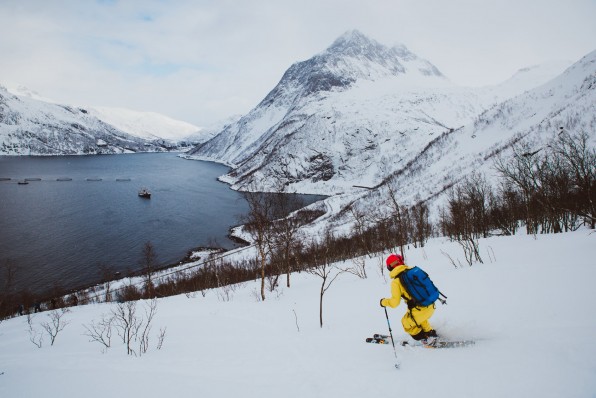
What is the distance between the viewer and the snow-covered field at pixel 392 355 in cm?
477

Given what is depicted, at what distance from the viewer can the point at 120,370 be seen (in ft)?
25.2

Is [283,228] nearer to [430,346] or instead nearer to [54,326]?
[54,326]

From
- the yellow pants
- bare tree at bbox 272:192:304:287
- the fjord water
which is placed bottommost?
the yellow pants

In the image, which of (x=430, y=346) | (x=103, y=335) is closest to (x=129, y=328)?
(x=103, y=335)

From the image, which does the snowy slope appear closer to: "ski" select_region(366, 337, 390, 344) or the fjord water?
the fjord water

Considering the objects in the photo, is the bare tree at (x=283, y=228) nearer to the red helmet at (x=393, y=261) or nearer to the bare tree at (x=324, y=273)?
the bare tree at (x=324, y=273)

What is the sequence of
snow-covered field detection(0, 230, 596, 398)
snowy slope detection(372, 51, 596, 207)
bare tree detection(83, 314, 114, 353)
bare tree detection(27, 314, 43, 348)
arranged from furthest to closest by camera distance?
snowy slope detection(372, 51, 596, 207)
bare tree detection(27, 314, 43, 348)
bare tree detection(83, 314, 114, 353)
snow-covered field detection(0, 230, 596, 398)

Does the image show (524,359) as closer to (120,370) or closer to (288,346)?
(288,346)

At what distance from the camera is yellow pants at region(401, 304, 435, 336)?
6098 mm

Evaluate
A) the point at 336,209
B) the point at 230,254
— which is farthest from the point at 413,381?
the point at 336,209

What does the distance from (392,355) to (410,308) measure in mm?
1175

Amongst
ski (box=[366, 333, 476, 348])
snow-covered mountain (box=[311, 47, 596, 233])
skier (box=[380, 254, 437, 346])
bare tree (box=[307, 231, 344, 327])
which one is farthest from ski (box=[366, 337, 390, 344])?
snow-covered mountain (box=[311, 47, 596, 233])

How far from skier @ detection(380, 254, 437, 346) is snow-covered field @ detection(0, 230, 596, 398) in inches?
12.4

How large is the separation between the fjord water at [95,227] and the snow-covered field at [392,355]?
151 ft
